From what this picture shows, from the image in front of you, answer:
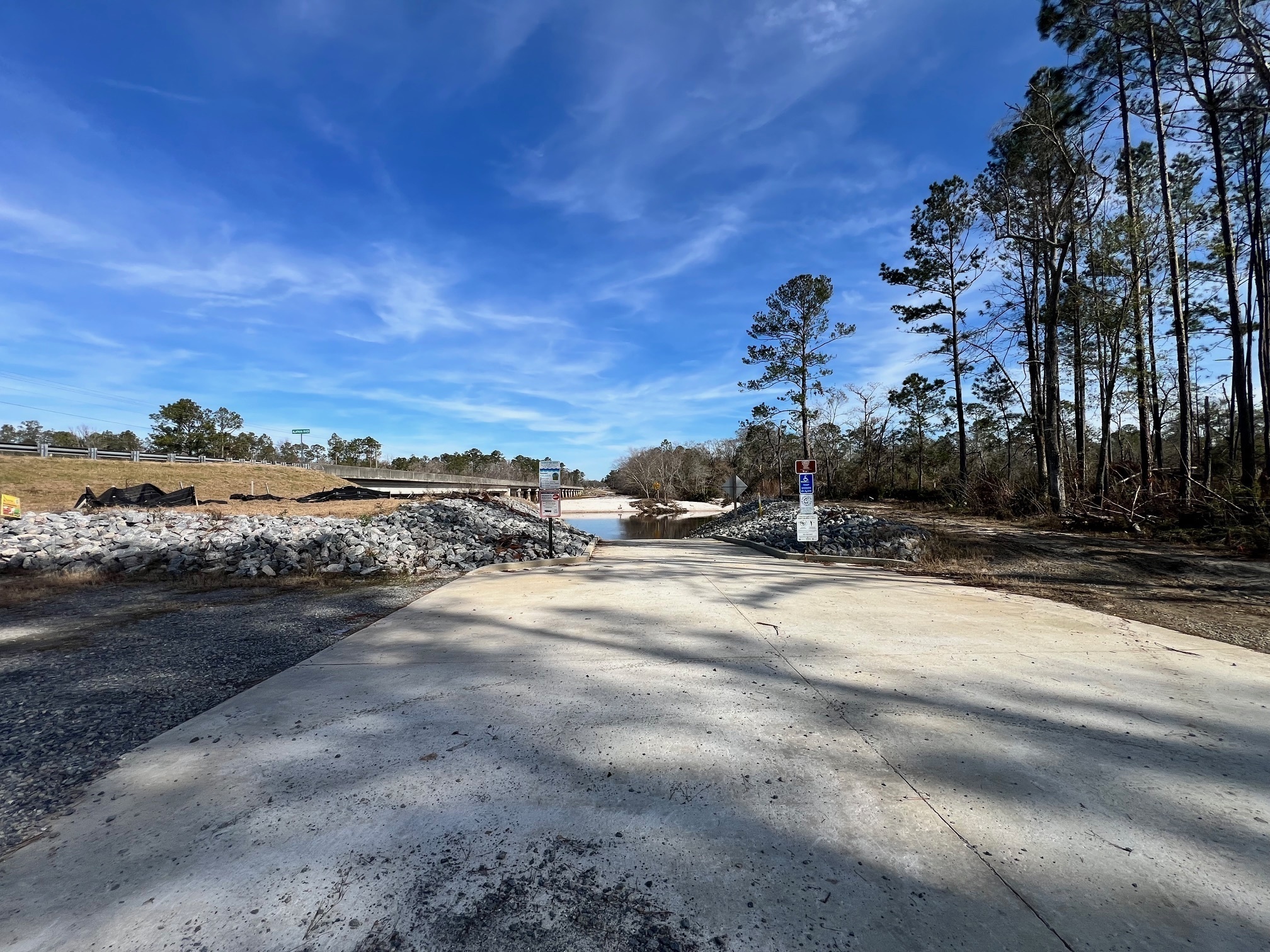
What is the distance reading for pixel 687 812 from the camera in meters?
2.14

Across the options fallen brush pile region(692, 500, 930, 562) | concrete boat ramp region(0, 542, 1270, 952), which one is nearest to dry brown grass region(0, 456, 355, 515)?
fallen brush pile region(692, 500, 930, 562)

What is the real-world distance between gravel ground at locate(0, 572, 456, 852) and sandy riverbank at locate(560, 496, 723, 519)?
116 feet

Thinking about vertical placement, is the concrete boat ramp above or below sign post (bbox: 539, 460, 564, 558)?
below

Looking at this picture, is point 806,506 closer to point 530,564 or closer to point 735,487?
point 530,564

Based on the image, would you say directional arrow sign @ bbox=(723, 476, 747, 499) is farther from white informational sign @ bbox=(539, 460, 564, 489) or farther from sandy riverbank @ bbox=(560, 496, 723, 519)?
sandy riverbank @ bbox=(560, 496, 723, 519)

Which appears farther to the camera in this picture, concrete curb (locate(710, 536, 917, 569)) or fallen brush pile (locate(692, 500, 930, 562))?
fallen brush pile (locate(692, 500, 930, 562))

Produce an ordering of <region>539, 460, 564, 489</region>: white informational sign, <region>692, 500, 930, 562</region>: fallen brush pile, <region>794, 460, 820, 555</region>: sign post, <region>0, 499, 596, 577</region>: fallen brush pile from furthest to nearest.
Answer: <region>692, 500, 930, 562</region>: fallen brush pile → <region>539, 460, 564, 489</region>: white informational sign → <region>794, 460, 820, 555</region>: sign post → <region>0, 499, 596, 577</region>: fallen brush pile

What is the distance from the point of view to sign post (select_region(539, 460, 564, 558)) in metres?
9.91

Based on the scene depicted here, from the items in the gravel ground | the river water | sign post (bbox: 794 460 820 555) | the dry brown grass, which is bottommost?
the river water

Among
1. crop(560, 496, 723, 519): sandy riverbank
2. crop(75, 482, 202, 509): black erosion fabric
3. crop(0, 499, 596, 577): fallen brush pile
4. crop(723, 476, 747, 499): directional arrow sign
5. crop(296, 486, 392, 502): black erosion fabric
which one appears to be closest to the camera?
crop(0, 499, 596, 577): fallen brush pile

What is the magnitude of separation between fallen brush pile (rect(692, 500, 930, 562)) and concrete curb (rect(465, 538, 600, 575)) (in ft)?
15.2

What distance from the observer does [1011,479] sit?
21594 millimetres

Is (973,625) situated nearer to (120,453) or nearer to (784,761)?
(784,761)

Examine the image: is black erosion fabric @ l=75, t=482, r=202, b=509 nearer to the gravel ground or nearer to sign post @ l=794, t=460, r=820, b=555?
the gravel ground
